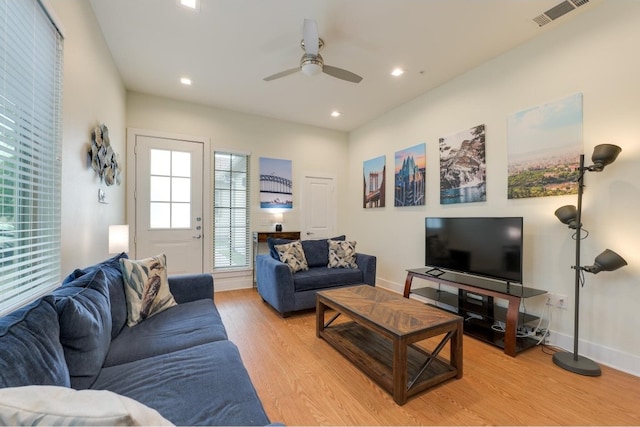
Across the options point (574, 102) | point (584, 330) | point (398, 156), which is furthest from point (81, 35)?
Answer: point (584, 330)

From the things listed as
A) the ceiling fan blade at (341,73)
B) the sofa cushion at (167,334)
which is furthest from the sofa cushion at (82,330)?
the ceiling fan blade at (341,73)

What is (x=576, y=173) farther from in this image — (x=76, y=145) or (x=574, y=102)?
(x=76, y=145)

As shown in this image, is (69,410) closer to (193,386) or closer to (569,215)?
(193,386)

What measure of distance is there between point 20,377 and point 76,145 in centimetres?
186

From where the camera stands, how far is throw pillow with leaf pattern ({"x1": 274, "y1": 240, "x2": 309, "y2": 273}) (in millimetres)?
3475

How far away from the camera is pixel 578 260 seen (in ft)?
7.15

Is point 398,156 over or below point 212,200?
over

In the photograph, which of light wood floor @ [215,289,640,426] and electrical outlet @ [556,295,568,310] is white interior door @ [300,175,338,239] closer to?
light wood floor @ [215,289,640,426]

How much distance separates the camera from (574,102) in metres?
2.43

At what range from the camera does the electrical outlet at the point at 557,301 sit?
8.07 ft

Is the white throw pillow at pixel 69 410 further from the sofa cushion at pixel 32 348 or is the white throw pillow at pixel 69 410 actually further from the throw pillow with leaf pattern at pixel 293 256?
the throw pillow with leaf pattern at pixel 293 256

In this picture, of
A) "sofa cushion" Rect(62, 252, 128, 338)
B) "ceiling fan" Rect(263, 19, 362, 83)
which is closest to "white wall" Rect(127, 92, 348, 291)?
"ceiling fan" Rect(263, 19, 362, 83)

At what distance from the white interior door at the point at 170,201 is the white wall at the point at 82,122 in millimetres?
1010

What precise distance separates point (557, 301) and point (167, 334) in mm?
3260
